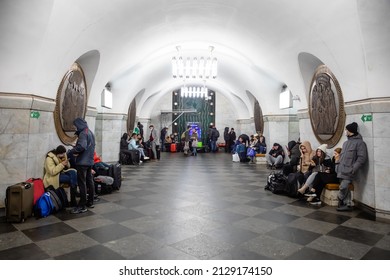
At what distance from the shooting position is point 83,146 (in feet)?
15.6

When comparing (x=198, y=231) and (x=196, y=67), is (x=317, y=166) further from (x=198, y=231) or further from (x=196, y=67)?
(x=196, y=67)

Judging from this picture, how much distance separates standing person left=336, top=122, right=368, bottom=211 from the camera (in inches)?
192

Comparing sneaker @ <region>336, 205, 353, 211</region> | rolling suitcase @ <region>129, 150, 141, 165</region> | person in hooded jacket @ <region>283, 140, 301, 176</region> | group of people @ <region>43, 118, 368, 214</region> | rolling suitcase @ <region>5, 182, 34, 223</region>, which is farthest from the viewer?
rolling suitcase @ <region>129, 150, 141, 165</region>

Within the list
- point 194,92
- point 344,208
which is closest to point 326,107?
point 344,208

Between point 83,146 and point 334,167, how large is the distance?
4.76 meters

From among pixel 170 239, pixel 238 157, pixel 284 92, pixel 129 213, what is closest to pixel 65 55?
pixel 129 213

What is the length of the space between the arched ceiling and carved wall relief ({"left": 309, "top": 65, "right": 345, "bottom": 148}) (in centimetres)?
53

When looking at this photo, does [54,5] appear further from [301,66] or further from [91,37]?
[301,66]

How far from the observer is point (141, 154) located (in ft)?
39.9

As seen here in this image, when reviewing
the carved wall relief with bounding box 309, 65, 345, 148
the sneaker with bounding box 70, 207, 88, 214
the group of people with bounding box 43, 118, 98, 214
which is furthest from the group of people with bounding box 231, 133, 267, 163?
the sneaker with bounding box 70, 207, 88, 214

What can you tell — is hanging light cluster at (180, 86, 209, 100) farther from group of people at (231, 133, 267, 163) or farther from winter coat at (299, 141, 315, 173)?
winter coat at (299, 141, 315, 173)

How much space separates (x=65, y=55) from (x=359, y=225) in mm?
6002

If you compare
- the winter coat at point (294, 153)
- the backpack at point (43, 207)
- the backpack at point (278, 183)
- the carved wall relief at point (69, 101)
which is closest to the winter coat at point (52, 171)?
the backpack at point (43, 207)

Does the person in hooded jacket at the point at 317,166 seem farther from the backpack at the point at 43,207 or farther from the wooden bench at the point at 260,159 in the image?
the wooden bench at the point at 260,159
